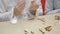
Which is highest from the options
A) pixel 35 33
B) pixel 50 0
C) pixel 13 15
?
pixel 50 0

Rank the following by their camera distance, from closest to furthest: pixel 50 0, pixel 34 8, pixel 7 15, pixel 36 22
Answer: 1. pixel 36 22
2. pixel 34 8
3. pixel 7 15
4. pixel 50 0

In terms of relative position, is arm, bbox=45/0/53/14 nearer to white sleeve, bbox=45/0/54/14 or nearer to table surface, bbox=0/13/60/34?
white sleeve, bbox=45/0/54/14

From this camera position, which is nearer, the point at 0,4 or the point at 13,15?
the point at 13,15

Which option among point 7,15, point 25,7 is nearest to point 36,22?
point 25,7

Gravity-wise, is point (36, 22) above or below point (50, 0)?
below

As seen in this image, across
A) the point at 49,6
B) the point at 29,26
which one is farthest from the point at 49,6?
the point at 29,26

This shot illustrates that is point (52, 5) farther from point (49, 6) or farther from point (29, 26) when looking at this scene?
point (29, 26)

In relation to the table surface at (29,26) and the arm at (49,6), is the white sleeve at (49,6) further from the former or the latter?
the table surface at (29,26)

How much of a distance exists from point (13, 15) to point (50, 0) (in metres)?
0.54

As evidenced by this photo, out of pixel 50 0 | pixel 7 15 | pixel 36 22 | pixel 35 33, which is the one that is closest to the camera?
pixel 35 33

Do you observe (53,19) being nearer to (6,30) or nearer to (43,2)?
(43,2)

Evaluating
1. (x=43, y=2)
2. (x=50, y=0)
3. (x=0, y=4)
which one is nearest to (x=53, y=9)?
(x=50, y=0)

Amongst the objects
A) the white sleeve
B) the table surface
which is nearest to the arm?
the white sleeve

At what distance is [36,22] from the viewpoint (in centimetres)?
97
